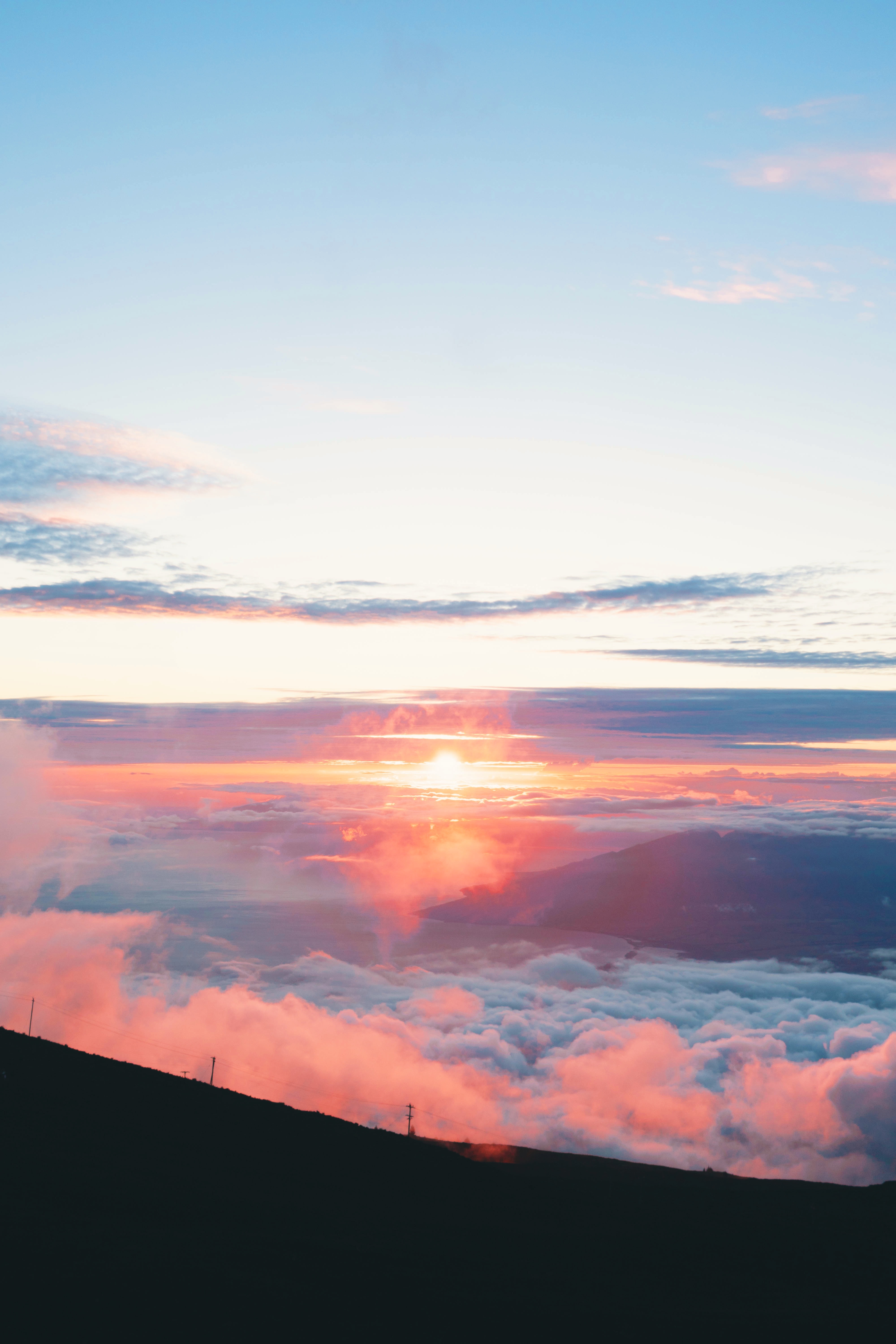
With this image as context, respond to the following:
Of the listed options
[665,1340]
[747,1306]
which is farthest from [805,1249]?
[665,1340]

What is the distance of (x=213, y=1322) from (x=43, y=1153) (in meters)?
16.8

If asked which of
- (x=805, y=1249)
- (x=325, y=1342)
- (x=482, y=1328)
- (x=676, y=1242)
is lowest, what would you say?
(x=805, y=1249)

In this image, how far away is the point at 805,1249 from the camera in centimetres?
3512

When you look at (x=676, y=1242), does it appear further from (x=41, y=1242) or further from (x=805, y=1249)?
(x=41, y=1242)

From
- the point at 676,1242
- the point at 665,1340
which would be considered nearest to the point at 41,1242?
the point at 665,1340

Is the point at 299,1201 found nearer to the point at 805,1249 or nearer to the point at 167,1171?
the point at 167,1171

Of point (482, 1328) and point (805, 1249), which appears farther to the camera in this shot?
point (805, 1249)

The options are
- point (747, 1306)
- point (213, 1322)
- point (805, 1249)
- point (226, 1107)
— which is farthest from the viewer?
point (226, 1107)

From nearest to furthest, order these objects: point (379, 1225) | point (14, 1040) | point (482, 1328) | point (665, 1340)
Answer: point (482, 1328)
point (665, 1340)
point (379, 1225)
point (14, 1040)

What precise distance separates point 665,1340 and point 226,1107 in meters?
30.8

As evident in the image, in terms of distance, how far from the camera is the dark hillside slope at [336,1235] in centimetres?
1780

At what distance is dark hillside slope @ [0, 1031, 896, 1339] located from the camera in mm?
17797

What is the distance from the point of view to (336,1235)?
25.0 meters

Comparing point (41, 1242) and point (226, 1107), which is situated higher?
point (41, 1242)
